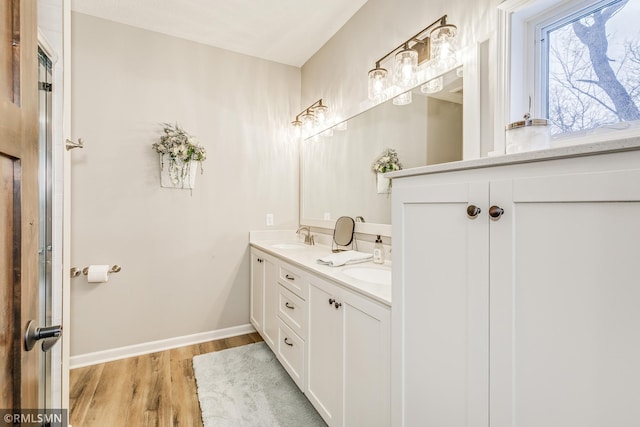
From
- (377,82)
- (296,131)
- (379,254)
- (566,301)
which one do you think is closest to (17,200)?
(566,301)

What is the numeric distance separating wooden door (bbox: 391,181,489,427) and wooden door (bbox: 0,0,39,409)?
935 mm

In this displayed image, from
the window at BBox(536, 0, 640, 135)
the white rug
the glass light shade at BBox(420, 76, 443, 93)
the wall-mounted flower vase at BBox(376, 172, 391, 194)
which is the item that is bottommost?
the white rug

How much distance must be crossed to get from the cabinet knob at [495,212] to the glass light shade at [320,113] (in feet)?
6.96

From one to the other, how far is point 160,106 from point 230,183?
839mm

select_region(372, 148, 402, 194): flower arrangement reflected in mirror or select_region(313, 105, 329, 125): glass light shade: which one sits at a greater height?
select_region(313, 105, 329, 125): glass light shade

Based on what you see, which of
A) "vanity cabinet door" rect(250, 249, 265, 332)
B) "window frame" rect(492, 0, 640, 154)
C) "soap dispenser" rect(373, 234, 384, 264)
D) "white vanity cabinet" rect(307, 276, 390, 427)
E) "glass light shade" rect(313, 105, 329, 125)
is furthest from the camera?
"glass light shade" rect(313, 105, 329, 125)

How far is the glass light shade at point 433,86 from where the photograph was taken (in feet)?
5.18

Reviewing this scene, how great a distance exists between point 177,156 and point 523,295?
2495 mm

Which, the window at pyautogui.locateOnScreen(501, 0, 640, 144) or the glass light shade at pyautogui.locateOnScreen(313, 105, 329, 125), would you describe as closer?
the window at pyautogui.locateOnScreen(501, 0, 640, 144)

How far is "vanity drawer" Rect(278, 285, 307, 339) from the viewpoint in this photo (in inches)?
69.0

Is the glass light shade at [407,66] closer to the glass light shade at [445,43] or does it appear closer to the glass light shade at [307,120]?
the glass light shade at [445,43]

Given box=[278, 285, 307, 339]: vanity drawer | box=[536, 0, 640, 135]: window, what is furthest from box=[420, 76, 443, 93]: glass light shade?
box=[278, 285, 307, 339]: vanity drawer

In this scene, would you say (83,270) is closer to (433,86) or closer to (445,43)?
(433,86)

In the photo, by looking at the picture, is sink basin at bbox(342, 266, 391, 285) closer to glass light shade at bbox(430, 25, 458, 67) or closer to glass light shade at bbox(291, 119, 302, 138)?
glass light shade at bbox(430, 25, 458, 67)
